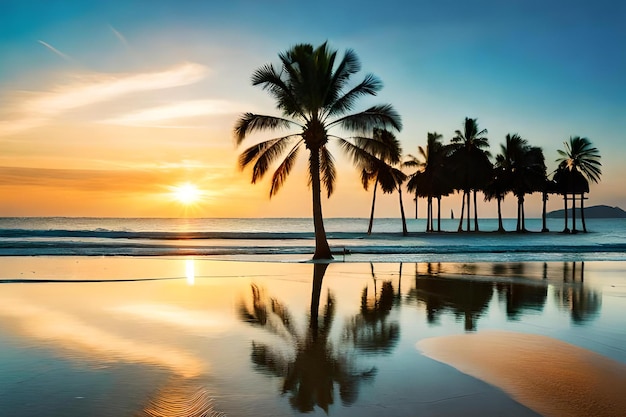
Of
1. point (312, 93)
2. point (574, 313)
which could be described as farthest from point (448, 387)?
point (312, 93)

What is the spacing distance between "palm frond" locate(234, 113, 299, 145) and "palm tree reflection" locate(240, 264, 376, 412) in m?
14.9

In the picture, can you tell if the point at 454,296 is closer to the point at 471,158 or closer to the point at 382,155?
the point at 382,155

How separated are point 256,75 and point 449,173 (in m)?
46.3

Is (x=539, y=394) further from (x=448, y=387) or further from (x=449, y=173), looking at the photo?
(x=449, y=173)

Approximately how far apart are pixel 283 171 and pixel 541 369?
19.4m

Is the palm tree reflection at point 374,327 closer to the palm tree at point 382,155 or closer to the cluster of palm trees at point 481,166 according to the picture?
the palm tree at point 382,155

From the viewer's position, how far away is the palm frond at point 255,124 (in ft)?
80.1

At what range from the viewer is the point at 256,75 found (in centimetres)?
2403

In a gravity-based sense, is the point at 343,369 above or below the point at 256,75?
below

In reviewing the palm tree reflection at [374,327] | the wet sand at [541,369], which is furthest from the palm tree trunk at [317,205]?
the wet sand at [541,369]

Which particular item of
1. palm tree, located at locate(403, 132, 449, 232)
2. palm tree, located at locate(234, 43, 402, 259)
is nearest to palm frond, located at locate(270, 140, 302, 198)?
palm tree, located at locate(234, 43, 402, 259)

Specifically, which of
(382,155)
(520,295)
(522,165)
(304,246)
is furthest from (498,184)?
(520,295)

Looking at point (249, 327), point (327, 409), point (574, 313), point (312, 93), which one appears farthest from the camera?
point (312, 93)

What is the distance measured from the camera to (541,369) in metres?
6.67
